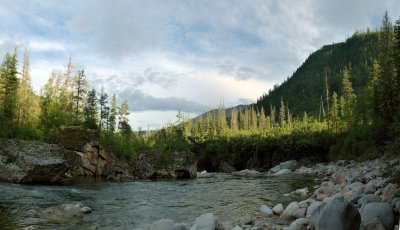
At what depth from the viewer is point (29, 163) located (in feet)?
88.8

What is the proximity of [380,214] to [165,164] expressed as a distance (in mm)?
42183

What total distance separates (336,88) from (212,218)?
600ft

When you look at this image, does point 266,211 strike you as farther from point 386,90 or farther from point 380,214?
point 386,90

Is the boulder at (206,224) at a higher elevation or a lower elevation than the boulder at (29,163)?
lower

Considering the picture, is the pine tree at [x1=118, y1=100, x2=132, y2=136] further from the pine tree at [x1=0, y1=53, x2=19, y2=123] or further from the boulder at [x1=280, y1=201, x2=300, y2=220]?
the boulder at [x1=280, y1=201, x2=300, y2=220]

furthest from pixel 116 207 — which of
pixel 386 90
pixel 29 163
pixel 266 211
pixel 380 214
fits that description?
pixel 386 90

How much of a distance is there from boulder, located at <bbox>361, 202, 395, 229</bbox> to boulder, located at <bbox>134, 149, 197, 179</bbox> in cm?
3886

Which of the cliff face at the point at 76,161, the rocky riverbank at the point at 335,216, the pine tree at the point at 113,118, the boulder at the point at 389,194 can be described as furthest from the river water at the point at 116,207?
the pine tree at the point at 113,118

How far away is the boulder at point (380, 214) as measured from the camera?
1070 centimetres

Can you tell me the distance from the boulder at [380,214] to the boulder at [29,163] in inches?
933

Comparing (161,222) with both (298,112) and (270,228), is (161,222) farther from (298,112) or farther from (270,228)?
(298,112)

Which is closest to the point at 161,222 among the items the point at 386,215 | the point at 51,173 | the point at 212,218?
the point at 212,218

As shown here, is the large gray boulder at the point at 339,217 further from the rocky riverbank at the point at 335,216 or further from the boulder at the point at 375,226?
the boulder at the point at 375,226

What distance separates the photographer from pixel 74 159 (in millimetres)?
40375
